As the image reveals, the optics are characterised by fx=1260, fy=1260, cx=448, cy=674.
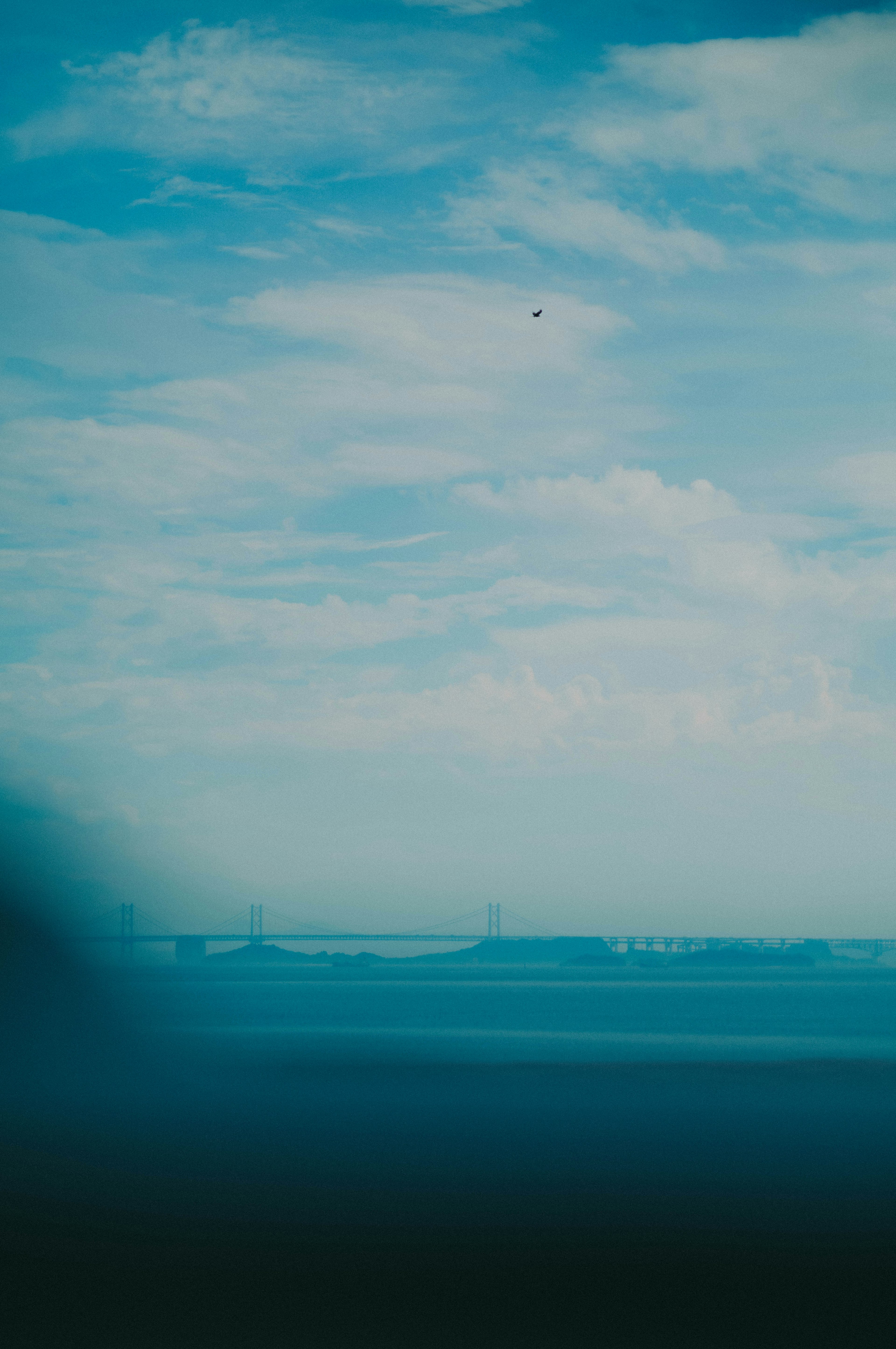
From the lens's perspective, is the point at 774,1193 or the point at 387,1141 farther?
the point at 387,1141

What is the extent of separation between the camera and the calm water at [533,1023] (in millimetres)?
52250

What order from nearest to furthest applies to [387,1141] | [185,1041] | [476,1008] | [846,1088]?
1. [387,1141]
2. [846,1088]
3. [185,1041]
4. [476,1008]

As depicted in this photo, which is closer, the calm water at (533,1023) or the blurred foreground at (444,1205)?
the blurred foreground at (444,1205)

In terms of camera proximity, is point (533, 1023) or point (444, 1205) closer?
point (444, 1205)

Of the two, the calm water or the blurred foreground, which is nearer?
the blurred foreground

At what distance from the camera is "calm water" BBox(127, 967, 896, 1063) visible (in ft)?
171

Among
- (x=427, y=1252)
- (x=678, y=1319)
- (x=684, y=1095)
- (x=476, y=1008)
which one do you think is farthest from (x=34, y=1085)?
(x=476, y=1008)

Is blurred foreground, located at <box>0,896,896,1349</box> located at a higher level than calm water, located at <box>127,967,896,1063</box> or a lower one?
higher

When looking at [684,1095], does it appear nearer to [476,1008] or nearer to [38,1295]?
[38,1295]

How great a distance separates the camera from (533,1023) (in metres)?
74.4

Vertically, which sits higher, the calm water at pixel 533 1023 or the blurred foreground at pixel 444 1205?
the blurred foreground at pixel 444 1205

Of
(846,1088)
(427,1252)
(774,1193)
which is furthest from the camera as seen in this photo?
(846,1088)

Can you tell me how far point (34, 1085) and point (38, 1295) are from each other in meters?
24.6

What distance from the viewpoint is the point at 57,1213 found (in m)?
19.2
